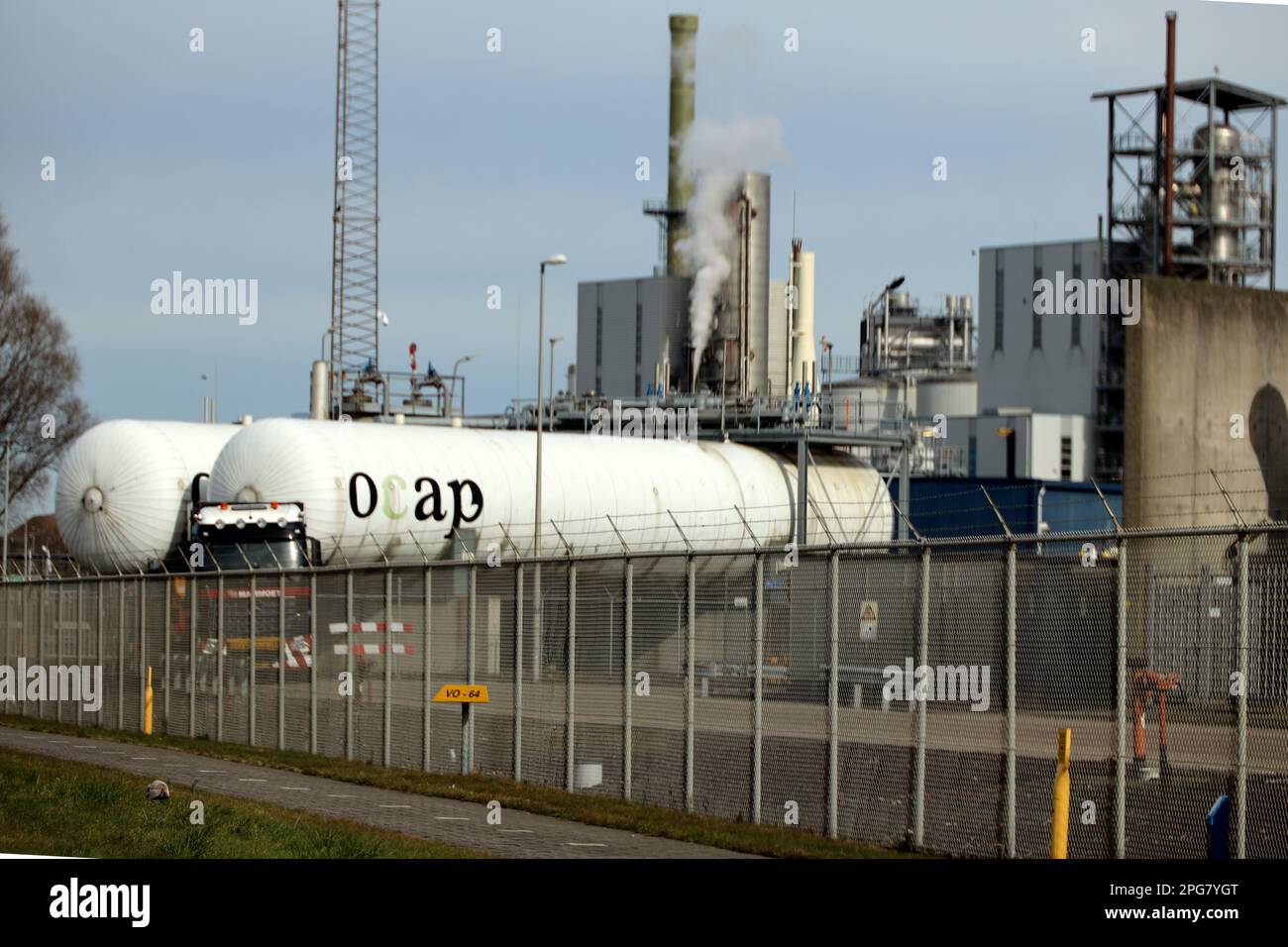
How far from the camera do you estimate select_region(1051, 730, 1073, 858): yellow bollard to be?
1221 centimetres

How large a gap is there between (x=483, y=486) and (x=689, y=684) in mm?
20661

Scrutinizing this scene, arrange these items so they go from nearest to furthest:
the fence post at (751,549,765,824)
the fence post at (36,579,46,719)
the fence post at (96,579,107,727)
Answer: the fence post at (751,549,765,824)
the fence post at (96,579,107,727)
the fence post at (36,579,46,719)

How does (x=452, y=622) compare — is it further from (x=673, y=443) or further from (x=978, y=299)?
(x=978, y=299)

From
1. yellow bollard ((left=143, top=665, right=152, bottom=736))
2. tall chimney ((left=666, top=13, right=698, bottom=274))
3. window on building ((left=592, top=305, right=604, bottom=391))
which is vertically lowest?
yellow bollard ((left=143, top=665, right=152, bottom=736))

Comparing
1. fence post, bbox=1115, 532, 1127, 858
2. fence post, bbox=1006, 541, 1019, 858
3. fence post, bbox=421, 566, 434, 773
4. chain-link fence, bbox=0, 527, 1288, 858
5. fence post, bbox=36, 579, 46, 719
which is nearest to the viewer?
fence post, bbox=1115, 532, 1127, 858

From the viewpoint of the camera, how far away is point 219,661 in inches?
1062

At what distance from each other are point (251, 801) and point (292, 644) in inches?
322

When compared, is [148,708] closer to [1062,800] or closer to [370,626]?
[370,626]

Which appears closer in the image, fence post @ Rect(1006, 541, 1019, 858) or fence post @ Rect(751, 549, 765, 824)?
fence post @ Rect(1006, 541, 1019, 858)

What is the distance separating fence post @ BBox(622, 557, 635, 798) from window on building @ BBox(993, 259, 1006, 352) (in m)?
57.0

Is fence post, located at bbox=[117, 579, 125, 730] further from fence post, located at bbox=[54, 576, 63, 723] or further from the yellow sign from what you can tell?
the yellow sign

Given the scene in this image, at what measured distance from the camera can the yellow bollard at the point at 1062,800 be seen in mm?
12211

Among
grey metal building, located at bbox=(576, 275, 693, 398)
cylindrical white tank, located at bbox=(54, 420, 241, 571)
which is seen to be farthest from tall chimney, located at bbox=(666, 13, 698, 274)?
cylindrical white tank, located at bbox=(54, 420, 241, 571)

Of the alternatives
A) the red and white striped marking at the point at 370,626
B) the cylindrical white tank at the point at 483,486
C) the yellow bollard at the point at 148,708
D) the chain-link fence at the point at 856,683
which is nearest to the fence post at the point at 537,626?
the chain-link fence at the point at 856,683
